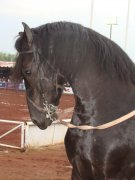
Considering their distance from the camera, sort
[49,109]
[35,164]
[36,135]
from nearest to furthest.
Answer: [49,109] → [35,164] → [36,135]

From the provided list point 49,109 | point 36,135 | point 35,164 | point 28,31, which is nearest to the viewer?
point 28,31

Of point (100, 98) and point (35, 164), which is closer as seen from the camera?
point (100, 98)

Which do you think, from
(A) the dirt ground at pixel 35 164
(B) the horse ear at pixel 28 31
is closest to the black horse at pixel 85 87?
(B) the horse ear at pixel 28 31

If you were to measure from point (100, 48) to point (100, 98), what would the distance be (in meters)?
0.43

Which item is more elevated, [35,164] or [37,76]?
[37,76]

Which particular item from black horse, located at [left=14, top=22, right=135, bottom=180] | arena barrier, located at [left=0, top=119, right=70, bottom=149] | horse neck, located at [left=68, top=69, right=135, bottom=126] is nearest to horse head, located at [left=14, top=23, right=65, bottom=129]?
black horse, located at [left=14, top=22, right=135, bottom=180]

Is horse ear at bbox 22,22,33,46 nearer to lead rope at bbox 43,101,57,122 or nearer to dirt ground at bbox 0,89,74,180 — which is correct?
lead rope at bbox 43,101,57,122

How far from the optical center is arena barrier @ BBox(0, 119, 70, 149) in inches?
406

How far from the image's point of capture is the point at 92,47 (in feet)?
11.8

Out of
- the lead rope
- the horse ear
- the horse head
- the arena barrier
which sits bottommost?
the arena barrier

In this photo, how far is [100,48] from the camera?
3.59 metres

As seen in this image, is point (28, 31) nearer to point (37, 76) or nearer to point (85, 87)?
point (37, 76)

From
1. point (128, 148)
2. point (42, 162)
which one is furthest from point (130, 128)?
point (42, 162)

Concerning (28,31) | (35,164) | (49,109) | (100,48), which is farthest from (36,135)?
→ (28,31)
